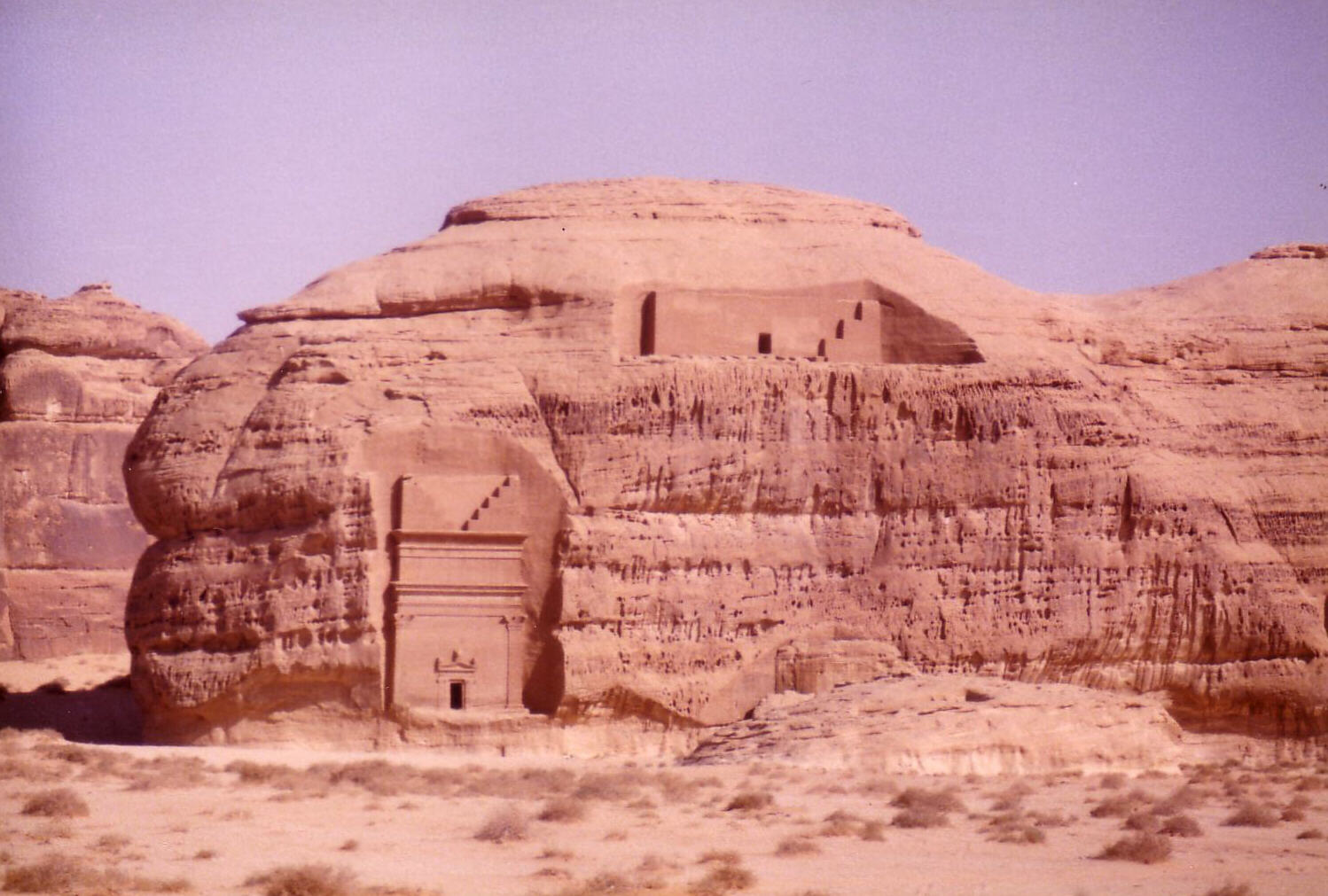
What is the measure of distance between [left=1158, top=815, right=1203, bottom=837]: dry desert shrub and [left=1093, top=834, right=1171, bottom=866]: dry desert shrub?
1.88m

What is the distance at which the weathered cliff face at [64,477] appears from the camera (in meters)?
58.4

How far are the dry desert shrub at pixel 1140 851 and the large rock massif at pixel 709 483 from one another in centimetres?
1401

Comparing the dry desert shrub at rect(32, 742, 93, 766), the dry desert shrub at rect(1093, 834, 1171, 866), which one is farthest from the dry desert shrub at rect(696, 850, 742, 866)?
the dry desert shrub at rect(32, 742, 93, 766)

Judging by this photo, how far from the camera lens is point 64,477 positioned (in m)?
59.3

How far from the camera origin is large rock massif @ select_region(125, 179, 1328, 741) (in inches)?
1578

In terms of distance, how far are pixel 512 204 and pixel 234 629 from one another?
1133cm

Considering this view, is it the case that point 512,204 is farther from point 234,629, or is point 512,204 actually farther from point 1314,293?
point 1314,293

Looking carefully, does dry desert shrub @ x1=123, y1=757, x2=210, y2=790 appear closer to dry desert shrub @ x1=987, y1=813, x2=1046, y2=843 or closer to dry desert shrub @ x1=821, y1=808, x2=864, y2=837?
dry desert shrub @ x1=821, y1=808, x2=864, y2=837

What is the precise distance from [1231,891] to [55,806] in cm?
1531

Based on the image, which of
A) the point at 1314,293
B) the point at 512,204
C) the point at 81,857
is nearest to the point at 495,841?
the point at 81,857

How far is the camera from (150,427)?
42.5 meters

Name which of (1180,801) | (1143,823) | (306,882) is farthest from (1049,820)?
(306,882)

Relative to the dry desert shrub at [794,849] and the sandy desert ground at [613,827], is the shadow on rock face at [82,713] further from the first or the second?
the dry desert shrub at [794,849]

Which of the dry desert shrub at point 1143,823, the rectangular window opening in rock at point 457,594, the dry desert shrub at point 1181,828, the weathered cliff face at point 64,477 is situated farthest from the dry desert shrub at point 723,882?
the weathered cliff face at point 64,477
